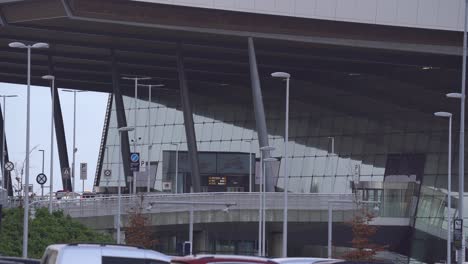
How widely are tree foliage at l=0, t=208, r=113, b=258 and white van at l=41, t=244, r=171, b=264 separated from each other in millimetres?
22518

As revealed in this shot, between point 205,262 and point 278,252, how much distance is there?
54.7m

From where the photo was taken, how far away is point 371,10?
242ft

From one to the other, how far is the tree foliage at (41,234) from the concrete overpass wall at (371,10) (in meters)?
24.9

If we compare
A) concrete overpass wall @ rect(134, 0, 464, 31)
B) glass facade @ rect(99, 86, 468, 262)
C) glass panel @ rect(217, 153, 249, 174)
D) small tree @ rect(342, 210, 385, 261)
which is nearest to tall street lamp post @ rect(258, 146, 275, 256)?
small tree @ rect(342, 210, 385, 261)

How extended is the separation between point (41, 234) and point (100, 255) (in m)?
27.3

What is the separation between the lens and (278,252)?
7450 cm

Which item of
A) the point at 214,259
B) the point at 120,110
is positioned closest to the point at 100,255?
the point at 214,259

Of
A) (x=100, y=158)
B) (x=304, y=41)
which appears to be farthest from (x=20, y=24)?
(x=100, y=158)

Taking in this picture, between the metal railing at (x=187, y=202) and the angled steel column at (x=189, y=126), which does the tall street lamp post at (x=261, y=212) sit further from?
the angled steel column at (x=189, y=126)

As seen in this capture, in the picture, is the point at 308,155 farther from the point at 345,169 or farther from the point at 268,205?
the point at 268,205

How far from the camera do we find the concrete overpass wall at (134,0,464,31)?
7175 centimetres

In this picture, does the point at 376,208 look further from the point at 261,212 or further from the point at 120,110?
the point at 120,110

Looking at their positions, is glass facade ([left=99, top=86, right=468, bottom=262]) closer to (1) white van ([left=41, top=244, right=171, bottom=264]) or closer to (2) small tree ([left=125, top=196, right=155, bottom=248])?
(2) small tree ([left=125, top=196, right=155, bottom=248])

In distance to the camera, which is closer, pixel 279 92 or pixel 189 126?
pixel 189 126
